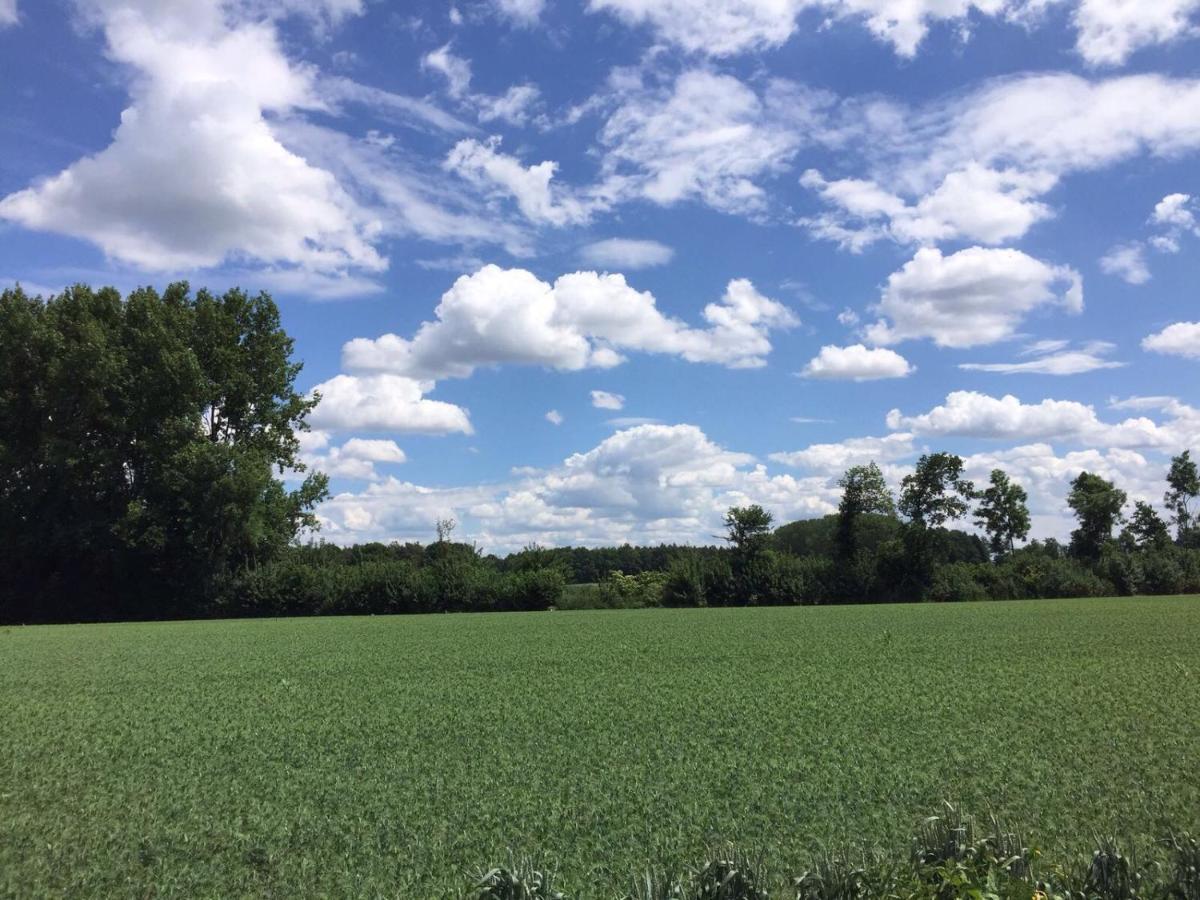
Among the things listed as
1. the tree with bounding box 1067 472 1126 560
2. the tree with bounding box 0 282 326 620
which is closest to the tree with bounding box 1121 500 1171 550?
the tree with bounding box 1067 472 1126 560

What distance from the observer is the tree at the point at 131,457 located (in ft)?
108

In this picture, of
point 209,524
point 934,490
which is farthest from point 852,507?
point 209,524

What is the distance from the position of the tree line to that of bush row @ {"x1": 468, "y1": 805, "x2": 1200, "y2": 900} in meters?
31.6

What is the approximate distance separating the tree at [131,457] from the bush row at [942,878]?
31.5 m

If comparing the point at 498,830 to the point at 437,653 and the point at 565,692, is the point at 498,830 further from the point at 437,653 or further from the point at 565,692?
the point at 437,653

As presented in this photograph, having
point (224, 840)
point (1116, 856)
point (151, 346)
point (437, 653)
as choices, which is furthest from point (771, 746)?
point (151, 346)

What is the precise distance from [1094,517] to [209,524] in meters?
57.9

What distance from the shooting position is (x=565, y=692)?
9.44 meters

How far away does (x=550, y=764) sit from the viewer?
5.96 meters

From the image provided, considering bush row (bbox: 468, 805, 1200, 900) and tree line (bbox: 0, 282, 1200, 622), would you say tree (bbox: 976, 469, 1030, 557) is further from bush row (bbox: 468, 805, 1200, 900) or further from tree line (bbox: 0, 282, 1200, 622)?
bush row (bbox: 468, 805, 1200, 900)

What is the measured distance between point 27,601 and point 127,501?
20.1 ft

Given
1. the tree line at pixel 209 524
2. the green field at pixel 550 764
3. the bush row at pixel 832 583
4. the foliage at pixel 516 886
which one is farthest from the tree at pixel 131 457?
the foliage at pixel 516 886

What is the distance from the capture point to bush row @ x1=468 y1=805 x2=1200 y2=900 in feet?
10.3

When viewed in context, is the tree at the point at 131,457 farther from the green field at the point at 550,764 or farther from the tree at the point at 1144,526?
the tree at the point at 1144,526
